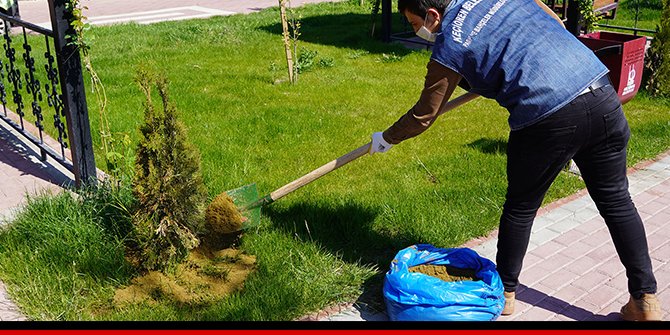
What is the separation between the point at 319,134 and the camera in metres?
6.29

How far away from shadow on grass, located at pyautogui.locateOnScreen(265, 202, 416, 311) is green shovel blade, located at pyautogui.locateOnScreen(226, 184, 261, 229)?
185 mm

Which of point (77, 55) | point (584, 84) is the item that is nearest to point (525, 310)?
point (584, 84)

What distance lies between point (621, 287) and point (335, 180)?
2.16 metres

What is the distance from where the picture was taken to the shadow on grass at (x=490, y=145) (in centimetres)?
582

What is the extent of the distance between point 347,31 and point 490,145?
673 cm

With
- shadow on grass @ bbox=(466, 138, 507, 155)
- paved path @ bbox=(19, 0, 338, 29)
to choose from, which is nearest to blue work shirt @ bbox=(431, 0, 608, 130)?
shadow on grass @ bbox=(466, 138, 507, 155)

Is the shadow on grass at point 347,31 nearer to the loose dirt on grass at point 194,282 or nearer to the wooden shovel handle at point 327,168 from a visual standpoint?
the wooden shovel handle at point 327,168

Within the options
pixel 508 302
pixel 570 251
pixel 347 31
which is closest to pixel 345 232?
pixel 508 302

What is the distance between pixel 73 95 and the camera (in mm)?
4441

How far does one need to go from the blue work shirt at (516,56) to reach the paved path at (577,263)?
1.07 meters

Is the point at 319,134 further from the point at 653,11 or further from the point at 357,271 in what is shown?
the point at 653,11

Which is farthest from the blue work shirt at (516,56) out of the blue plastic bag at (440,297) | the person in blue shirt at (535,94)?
the blue plastic bag at (440,297)

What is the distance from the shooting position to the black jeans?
3025 mm

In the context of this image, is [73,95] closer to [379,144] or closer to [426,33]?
[379,144]
